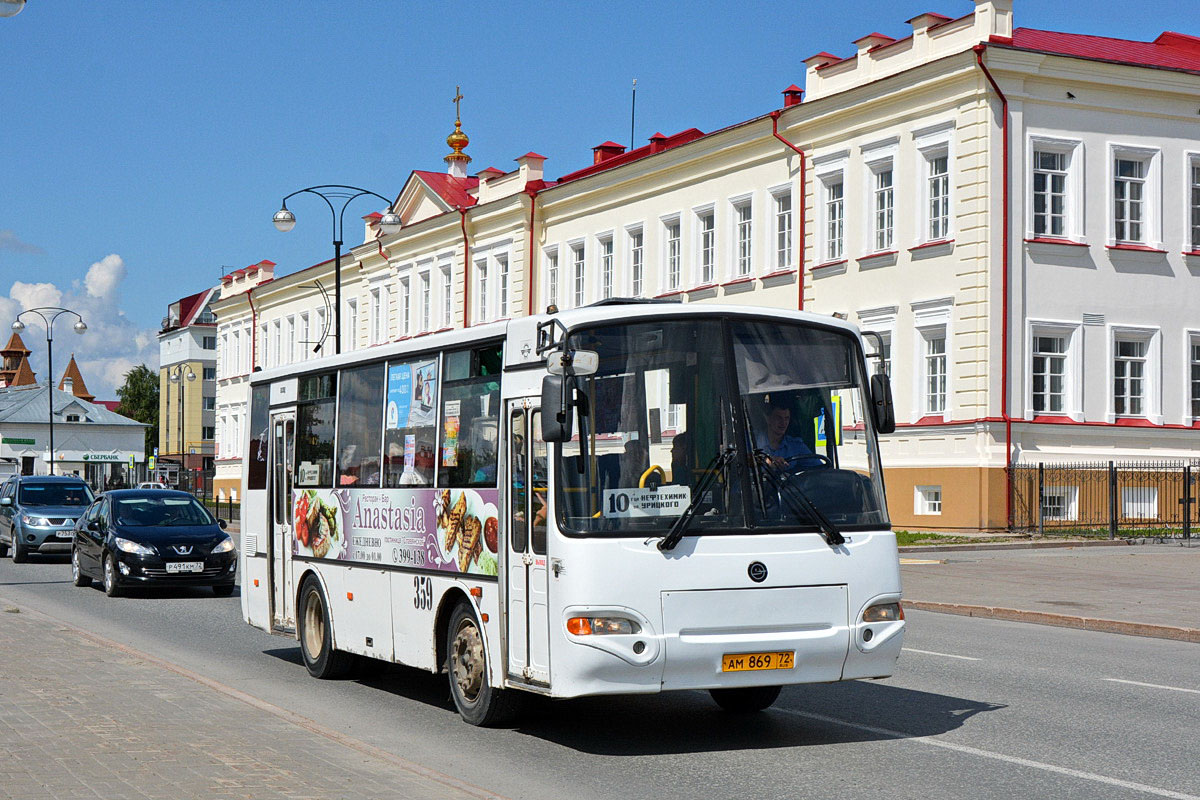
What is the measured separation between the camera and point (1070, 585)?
22531 mm

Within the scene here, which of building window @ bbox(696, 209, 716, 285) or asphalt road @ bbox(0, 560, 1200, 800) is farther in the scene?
building window @ bbox(696, 209, 716, 285)

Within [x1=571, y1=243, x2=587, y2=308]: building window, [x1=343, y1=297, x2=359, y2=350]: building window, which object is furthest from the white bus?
[x1=343, y1=297, x2=359, y2=350]: building window

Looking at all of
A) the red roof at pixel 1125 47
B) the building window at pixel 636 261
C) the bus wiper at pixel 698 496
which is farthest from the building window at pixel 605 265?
the bus wiper at pixel 698 496

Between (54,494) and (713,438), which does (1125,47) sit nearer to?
(54,494)

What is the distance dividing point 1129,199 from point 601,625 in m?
31.1

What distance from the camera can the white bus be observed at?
9.12m

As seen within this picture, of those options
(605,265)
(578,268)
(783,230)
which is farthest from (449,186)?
(783,230)

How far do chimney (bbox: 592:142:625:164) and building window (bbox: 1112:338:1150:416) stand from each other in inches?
962

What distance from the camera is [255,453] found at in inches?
581

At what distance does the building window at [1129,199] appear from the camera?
120 feet

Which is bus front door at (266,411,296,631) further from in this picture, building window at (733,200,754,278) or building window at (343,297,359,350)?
building window at (343,297,359,350)

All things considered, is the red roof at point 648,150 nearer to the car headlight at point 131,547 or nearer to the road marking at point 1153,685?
the car headlight at point 131,547

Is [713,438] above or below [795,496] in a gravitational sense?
above

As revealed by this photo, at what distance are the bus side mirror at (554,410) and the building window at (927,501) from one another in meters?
27.3
